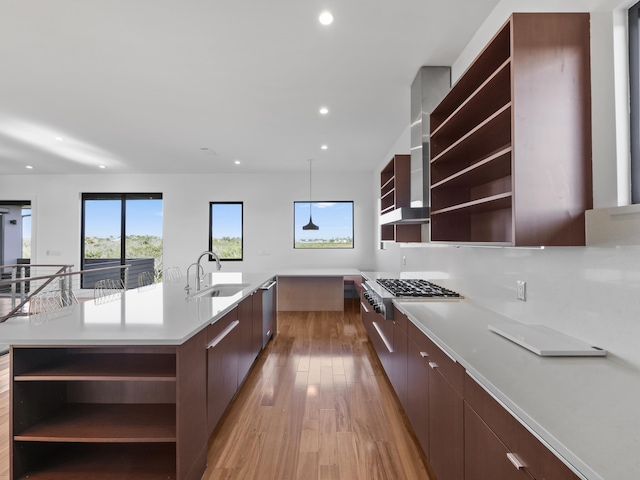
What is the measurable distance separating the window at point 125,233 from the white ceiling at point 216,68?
223 cm

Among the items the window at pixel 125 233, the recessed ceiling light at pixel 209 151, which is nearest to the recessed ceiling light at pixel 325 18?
the recessed ceiling light at pixel 209 151

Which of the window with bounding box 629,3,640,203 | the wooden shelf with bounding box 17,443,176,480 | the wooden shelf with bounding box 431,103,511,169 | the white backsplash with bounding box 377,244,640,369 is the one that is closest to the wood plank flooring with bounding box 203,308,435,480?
the wooden shelf with bounding box 17,443,176,480

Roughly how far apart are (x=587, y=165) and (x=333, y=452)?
82.8 inches

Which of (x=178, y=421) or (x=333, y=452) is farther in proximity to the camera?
(x=333, y=452)

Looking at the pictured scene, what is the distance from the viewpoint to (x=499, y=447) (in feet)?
3.24

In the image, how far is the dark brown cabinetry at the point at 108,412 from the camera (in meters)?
1.48

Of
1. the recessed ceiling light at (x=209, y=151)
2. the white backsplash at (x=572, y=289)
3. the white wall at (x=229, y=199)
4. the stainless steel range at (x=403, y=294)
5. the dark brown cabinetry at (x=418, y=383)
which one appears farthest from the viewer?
the white wall at (x=229, y=199)

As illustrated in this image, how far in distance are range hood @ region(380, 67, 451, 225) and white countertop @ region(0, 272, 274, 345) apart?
5.64ft

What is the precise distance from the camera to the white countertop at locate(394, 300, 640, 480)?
2.20 feet

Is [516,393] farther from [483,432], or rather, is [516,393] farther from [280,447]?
[280,447]

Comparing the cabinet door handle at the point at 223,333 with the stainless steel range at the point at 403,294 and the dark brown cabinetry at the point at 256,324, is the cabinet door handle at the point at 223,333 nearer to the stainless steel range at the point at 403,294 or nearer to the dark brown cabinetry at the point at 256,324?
the dark brown cabinetry at the point at 256,324

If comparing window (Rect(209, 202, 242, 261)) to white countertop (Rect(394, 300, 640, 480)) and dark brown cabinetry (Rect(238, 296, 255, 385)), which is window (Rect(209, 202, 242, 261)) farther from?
white countertop (Rect(394, 300, 640, 480))

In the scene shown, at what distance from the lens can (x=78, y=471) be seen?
5.04 feet

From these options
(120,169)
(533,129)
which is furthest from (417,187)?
(120,169)
